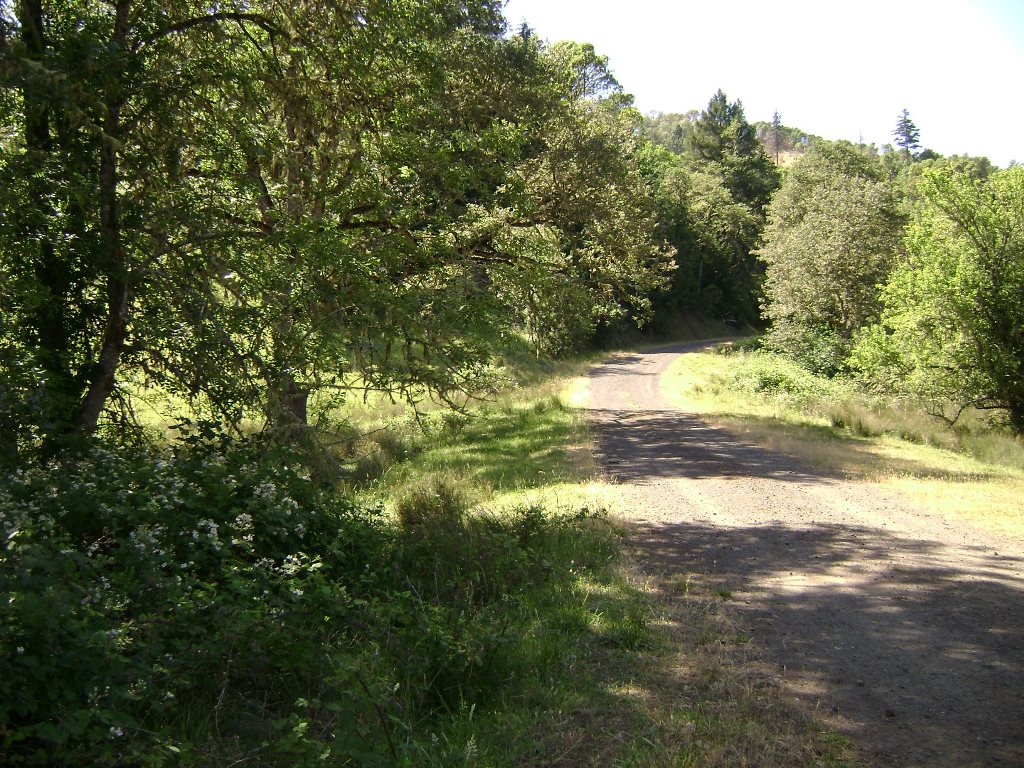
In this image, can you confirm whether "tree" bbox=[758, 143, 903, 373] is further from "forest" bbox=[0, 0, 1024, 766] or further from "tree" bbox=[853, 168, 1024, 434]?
"forest" bbox=[0, 0, 1024, 766]

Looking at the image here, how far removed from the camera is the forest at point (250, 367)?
13.2ft

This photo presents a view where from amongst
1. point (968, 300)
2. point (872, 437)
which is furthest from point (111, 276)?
point (968, 300)

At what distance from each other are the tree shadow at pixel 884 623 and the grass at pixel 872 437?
8.14 ft

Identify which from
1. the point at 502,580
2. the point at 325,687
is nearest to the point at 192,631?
the point at 325,687

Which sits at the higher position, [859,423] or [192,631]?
[192,631]

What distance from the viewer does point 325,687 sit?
4.61 m

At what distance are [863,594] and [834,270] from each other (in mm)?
31930

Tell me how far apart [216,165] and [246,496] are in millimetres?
4644

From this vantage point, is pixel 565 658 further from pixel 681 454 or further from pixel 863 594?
pixel 681 454

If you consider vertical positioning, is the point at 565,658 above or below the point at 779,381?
below

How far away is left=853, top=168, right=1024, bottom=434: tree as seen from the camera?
66.6ft

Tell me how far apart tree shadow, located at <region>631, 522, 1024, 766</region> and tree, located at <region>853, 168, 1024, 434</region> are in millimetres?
14710

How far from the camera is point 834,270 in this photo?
35.1 meters

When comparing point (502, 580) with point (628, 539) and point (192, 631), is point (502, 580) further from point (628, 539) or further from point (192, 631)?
point (192, 631)
